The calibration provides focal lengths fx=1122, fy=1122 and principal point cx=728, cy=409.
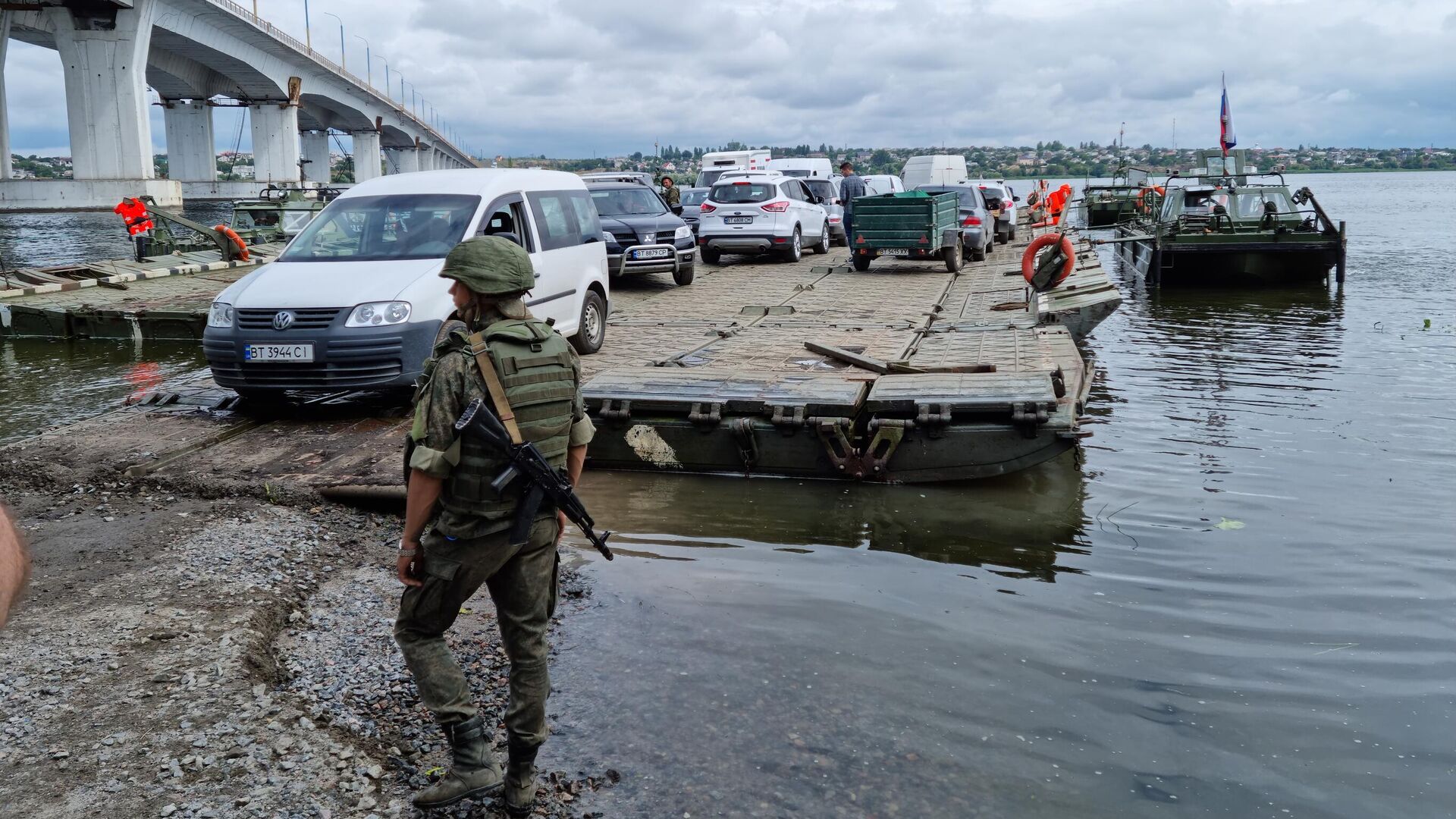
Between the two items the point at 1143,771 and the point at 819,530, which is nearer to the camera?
the point at 1143,771

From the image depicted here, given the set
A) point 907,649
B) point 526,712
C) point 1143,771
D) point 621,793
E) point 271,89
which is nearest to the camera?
point 526,712

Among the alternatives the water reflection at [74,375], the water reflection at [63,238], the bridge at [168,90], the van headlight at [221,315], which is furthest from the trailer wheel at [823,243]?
the bridge at [168,90]

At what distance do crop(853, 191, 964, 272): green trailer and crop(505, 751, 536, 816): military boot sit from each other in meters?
16.3

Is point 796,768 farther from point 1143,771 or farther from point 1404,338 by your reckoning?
point 1404,338

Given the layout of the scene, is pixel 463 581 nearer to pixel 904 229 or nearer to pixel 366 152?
pixel 904 229

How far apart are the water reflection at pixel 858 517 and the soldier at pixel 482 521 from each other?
10.0 feet

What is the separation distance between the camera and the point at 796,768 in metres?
4.17

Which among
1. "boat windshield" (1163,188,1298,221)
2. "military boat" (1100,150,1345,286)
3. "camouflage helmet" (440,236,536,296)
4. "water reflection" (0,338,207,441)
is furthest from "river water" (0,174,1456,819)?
"boat windshield" (1163,188,1298,221)

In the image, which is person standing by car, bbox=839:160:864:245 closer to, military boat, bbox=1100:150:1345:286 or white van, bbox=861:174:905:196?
white van, bbox=861:174:905:196

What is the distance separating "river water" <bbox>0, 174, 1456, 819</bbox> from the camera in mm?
4164

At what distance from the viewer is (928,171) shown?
36.2 meters

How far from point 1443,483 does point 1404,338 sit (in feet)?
30.0

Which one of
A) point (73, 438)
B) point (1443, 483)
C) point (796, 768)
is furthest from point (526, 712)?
point (1443, 483)

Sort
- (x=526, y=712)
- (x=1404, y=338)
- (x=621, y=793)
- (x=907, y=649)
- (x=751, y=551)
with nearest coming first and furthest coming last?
1. (x=526, y=712)
2. (x=621, y=793)
3. (x=907, y=649)
4. (x=751, y=551)
5. (x=1404, y=338)
